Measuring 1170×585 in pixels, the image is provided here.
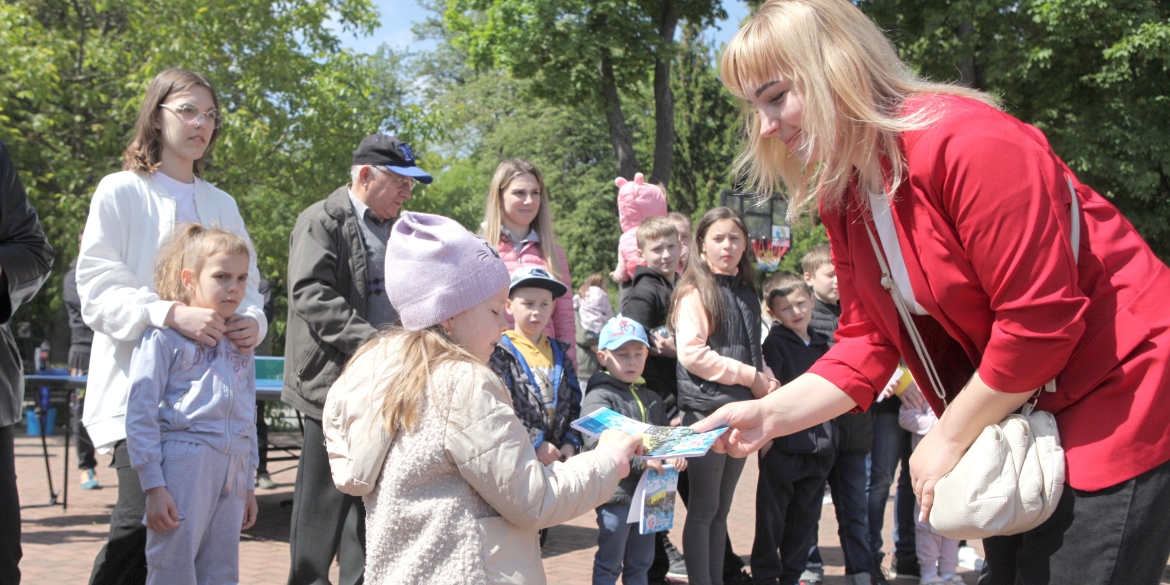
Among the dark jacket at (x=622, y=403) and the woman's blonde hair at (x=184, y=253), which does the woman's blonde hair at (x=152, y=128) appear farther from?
the dark jacket at (x=622, y=403)

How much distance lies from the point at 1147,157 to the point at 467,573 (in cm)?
1755

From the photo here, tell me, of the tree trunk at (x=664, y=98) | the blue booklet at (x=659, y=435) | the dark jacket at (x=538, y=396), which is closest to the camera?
the blue booklet at (x=659, y=435)

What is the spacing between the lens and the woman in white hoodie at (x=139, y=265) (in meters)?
3.56

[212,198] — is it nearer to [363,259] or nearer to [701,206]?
[363,259]

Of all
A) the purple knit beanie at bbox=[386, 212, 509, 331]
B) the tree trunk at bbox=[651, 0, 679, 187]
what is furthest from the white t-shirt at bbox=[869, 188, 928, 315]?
the tree trunk at bbox=[651, 0, 679, 187]

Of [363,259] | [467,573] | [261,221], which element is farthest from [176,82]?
[261,221]

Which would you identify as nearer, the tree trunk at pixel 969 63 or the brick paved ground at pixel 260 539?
the brick paved ground at pixel 260 539

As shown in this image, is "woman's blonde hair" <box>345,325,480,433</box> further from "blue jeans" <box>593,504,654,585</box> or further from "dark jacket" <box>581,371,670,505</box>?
"blue jeans" <box>593,504,654,585</box>

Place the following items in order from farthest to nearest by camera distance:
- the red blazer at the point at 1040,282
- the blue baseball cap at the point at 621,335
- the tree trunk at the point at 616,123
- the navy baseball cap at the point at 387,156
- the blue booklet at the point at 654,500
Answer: the tree trunk at the point at 616,123, the blue baseball cap at the point at 621,335, the navy baseball cap at the point at 387,156, the blue booklet at the point at 654,500, the red blazer at the point at 1040,282

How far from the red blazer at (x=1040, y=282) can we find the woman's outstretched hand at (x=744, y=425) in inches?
25.8

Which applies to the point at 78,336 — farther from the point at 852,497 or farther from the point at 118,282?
the point at 852,497

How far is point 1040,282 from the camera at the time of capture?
1.78 meters

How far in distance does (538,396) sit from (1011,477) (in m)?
2.61

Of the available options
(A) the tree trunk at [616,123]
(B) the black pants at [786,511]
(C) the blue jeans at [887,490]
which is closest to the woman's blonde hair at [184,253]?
(B) the black pants at [786,511]
